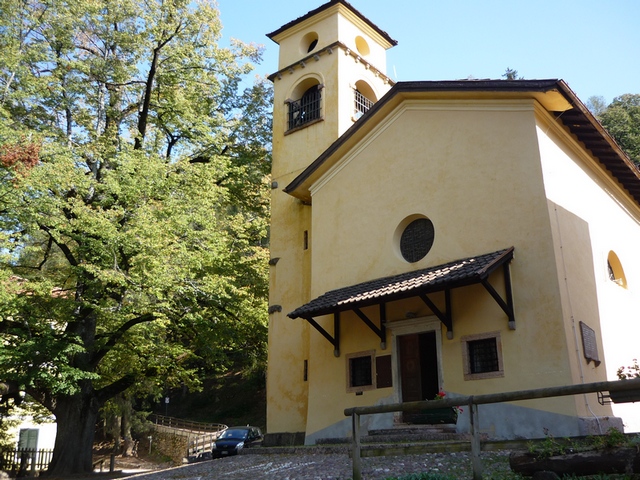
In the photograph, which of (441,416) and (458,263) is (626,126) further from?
(441,416)

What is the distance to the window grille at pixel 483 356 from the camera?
12.2 m

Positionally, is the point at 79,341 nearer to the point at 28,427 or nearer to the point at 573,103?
the point at 573,103

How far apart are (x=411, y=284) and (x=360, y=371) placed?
10.9 ft

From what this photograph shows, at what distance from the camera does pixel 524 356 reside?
1169cm

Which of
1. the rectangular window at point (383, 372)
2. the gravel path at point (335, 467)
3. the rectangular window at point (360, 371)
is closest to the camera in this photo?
the gravel path at point (335, 467)

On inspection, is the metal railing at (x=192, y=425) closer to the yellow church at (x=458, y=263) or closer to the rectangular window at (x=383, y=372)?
the yellow church at (x=458, y=263)

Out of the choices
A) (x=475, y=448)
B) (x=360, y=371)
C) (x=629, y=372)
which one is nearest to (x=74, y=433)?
(x=360, y=371)

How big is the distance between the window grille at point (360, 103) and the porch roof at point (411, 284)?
23.0ft

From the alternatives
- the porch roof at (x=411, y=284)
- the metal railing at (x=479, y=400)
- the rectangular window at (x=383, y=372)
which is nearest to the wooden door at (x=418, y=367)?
the rectangular window at (x=383, y=372)

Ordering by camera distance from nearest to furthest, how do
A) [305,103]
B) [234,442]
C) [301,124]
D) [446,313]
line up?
[446,313]
[301,124]
[305,103]
[234,442]

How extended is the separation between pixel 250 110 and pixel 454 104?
11672 millimetres

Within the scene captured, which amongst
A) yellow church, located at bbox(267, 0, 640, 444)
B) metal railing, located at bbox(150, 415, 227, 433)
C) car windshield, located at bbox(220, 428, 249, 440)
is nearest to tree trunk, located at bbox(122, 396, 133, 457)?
metal railing, located at bbox(150, 415, 227, 433)

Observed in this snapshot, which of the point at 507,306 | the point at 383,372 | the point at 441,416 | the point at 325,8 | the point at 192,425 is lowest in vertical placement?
the point at 192,425

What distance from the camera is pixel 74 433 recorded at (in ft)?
58.2
